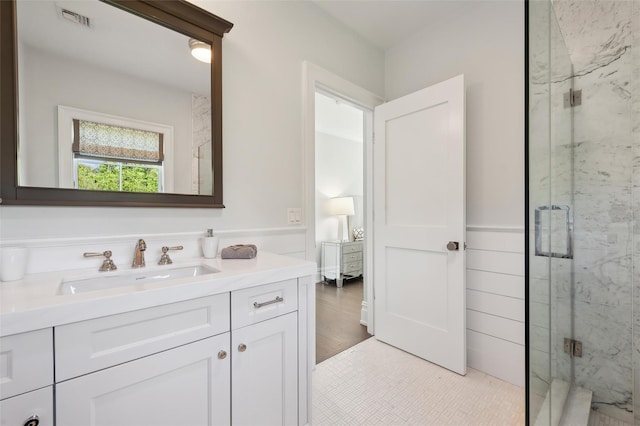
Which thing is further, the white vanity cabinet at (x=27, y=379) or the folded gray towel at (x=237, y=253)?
the folded gray towel at (x=237, y=253)

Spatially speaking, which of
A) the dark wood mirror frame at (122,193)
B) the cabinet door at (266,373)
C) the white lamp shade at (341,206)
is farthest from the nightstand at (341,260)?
the cabinet door at (266,373)

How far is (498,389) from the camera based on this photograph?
69.7 inches

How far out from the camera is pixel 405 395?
170 cm

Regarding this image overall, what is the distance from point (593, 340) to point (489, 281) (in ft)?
1.91

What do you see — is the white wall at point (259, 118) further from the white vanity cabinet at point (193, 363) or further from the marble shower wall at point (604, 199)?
the marble shower wall at point (604, 199)

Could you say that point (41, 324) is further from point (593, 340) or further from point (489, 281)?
point (593, 340)

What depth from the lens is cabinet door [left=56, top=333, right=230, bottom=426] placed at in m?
0.73

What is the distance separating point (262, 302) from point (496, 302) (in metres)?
1.68

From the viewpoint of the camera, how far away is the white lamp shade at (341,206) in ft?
14.4

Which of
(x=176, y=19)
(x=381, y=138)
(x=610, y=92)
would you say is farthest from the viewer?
(x=381, y=138)

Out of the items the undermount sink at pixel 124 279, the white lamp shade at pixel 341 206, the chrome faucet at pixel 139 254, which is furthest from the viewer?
the white lamp shade at pixel 341 206

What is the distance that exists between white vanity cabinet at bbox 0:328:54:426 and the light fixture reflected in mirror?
136 cm

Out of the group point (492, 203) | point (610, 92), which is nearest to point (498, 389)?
point (492, 203)

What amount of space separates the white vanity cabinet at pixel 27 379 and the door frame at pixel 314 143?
1400 millimetres
